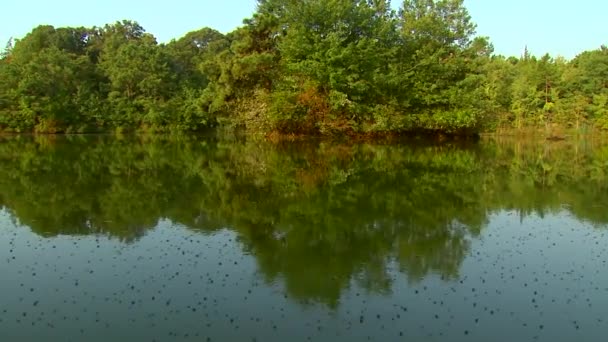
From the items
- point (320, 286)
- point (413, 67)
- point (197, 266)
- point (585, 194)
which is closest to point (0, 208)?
point (197, 266)

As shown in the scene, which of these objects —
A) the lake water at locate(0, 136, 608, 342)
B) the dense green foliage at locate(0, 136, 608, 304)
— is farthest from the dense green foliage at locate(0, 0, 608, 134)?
the lake water at locate(0, 136, 608, 342)

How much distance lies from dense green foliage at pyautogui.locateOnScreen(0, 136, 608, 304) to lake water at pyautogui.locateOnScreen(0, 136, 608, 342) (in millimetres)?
88

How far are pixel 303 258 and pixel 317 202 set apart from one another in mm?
6307

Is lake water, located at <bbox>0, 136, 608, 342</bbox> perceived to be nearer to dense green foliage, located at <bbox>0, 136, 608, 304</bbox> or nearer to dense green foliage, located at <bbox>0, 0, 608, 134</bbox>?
dense green foliage, located at <bbox>0, 136, 608, 304</bbox>

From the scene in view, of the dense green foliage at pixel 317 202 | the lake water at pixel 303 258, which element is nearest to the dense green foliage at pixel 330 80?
the dense green foliage at pixel 317 202

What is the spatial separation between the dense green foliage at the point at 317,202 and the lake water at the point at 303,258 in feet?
0.29

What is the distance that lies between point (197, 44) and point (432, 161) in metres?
68.1

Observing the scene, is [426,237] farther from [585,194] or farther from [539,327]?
[585,194]

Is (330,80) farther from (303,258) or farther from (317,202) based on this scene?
(303,258)

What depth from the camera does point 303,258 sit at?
1128 centimetres

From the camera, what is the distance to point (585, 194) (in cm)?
1984

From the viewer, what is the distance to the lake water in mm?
7848

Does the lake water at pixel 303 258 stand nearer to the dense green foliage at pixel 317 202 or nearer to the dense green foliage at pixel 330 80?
the dense green foliage at pixel 317 202

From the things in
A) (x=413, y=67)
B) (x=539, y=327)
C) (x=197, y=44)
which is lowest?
(x=539, y=327)
